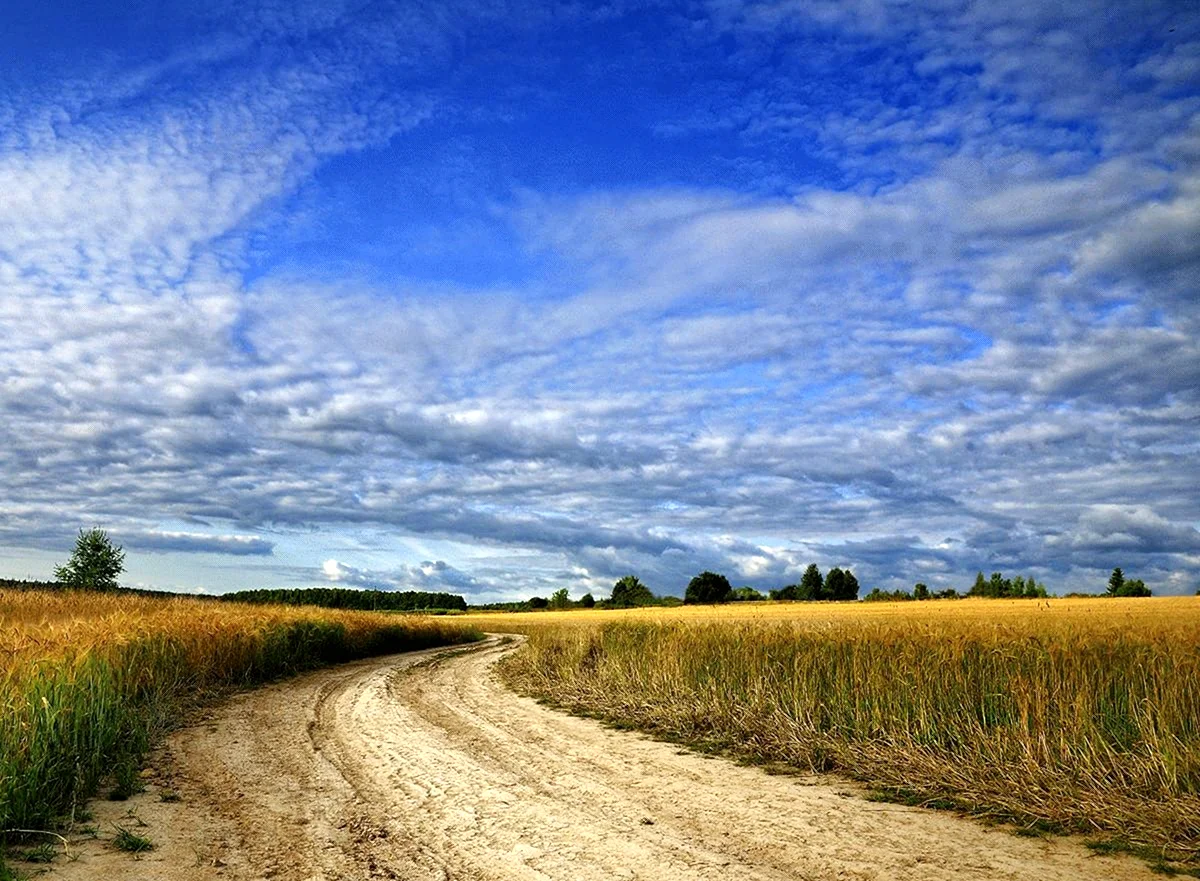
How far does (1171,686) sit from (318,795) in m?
9.17

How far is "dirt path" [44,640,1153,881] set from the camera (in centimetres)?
637

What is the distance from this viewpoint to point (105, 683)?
1073 centimetres

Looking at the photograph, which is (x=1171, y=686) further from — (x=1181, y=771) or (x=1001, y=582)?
(x=1001, y=582)

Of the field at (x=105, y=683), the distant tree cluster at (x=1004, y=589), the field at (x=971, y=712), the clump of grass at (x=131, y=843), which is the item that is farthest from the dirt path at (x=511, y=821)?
the distant tree cluster at (x=1004, y=589)

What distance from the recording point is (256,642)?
19.9 meters

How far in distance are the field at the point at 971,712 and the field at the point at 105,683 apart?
282 inches

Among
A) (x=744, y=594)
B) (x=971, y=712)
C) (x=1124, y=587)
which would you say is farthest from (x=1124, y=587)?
(x=971, y=712)

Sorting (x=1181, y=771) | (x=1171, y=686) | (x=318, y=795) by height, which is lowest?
(x=318, y=795)

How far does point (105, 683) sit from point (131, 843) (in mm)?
4562

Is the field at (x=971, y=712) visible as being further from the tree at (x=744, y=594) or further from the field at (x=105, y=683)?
the tree at (x=744, y=594)

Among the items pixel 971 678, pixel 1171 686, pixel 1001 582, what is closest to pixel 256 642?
pixel 971 678

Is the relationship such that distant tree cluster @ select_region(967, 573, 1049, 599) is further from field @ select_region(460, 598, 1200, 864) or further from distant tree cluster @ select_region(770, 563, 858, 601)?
field @ select_region(460, 598, 1200, 864)

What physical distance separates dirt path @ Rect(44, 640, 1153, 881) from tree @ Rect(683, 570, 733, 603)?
7835cm

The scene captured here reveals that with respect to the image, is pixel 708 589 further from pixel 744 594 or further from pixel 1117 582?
pixel 1117 582
